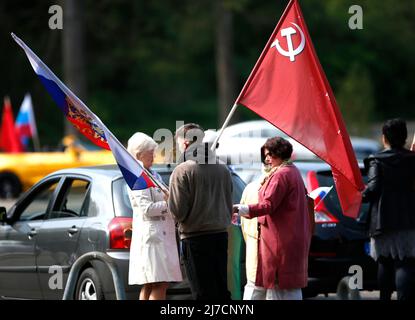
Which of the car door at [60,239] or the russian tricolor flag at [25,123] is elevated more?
the russian tricolor flag at [25,123]

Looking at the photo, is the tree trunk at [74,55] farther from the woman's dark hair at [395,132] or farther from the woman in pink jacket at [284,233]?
the woman in pink jacket at [284,233]

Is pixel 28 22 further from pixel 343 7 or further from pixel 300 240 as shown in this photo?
pixel 300 240

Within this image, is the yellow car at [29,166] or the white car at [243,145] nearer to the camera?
the white car at [243,145]

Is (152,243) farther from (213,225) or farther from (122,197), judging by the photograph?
(122,197)

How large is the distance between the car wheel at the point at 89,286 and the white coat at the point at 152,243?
498 mm

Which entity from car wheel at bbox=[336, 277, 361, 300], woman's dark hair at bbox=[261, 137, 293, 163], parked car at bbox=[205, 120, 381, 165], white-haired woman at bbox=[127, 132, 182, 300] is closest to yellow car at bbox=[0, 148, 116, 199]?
parked car at bbox=[205, 120, 381, 165]

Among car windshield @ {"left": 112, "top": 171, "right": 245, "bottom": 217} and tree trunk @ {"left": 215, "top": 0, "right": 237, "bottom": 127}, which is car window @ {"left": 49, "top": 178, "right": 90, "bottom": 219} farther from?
tree trunk @ {"left": 215, "top": 0, "right": 237, "bottom": 127}

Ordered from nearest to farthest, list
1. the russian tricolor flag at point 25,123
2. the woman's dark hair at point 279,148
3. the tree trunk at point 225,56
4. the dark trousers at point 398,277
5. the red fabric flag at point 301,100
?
the woman's dark hair at point 279,148
the red fabric flag at point 301,100
the dark trousers at point 398,277
the russian tricolor flag at point 25,123
the tree trunk at point 225,56

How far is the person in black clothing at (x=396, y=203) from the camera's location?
862 cm

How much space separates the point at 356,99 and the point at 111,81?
57.1 ft

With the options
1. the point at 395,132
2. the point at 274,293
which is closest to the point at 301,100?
the point at 395,132

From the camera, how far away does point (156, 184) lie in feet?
26.4

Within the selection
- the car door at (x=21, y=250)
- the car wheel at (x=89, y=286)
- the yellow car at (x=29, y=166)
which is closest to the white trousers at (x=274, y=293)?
the car wheel at (x=89, y=286)

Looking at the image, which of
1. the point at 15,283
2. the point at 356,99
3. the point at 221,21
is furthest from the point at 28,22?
the point at 15,283
